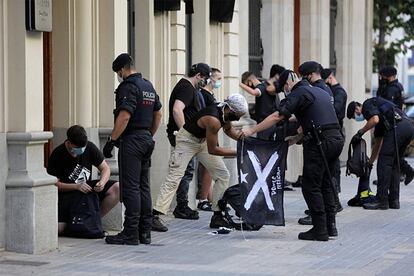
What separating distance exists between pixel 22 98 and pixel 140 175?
1468 millimetres

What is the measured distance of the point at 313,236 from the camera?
11.6 meters

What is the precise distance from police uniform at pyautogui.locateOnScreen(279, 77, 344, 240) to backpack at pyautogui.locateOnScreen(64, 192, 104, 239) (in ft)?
7.04

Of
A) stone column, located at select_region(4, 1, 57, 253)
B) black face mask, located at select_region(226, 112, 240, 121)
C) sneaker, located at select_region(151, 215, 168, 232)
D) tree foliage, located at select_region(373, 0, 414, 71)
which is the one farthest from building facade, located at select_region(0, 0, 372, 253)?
tree foliage, located at select_region(373, 0, 414, 71)

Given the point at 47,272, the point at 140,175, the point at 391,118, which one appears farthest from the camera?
the point at 391,118

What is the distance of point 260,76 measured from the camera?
62.8ft

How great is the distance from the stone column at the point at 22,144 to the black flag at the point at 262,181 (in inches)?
93.4

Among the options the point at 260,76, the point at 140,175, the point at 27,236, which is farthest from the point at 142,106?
the point at 260,76

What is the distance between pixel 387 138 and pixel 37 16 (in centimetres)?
592

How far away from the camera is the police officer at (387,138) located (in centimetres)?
1451

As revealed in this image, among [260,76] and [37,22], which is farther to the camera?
[260,76]

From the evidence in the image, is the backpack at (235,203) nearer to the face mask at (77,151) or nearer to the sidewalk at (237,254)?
the sidewalk at (237,254)

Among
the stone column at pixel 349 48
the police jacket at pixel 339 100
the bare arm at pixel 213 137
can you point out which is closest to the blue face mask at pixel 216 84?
the police jacket at pixel 339 100

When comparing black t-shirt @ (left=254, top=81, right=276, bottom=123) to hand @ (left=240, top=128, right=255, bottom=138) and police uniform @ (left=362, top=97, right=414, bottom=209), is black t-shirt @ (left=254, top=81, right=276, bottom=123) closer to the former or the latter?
police uniform @ (left=362, top=97, right=414, bottom=209)

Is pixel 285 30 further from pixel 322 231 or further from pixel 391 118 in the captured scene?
pixel 322 231
